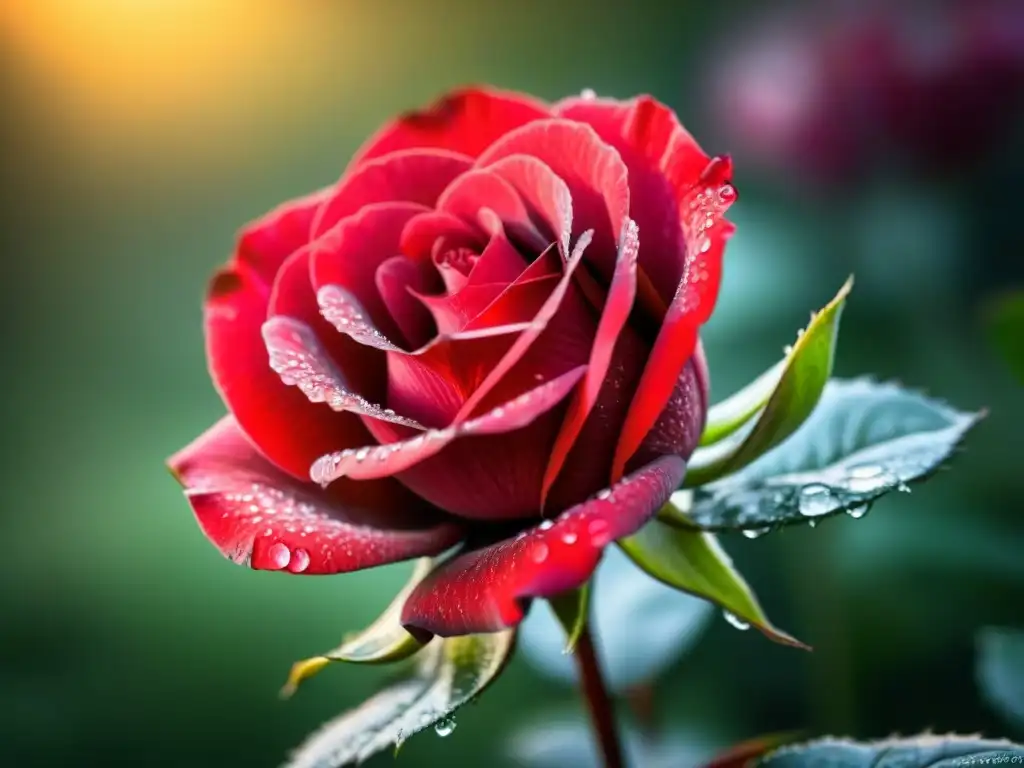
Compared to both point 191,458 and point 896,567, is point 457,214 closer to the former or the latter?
point 191,458

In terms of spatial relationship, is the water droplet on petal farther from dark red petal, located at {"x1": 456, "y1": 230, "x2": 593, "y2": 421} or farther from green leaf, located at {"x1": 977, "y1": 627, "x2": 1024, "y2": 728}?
green leaf, located at {"x1": 977, "y1": 627, "x2": 1024, "y2": 728}

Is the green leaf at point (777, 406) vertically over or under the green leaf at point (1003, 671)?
over

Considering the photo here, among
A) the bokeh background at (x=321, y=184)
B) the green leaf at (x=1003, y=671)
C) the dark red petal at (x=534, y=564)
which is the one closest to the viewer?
the dark red petal at (x=534, y=564)

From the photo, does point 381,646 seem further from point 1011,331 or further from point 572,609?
point 1011,331

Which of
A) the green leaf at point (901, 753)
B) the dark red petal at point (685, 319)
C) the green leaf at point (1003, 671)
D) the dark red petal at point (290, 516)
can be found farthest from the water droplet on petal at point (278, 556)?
the green leaf at point (1003, 671)

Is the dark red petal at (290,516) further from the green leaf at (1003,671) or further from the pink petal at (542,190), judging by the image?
the green leaf at (1003,671)

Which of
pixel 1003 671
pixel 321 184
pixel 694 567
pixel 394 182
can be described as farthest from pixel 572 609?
pixel 321 184
